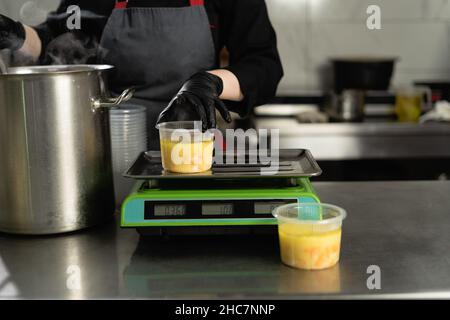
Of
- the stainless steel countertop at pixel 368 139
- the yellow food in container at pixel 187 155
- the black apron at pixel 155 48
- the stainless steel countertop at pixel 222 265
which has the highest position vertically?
the black apron at pixel 155 48

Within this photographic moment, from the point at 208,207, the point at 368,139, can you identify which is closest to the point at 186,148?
the point at 208,207

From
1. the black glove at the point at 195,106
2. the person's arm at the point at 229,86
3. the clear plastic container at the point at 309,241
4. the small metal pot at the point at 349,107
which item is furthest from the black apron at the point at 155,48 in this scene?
the small metal pot at the point at 349,107

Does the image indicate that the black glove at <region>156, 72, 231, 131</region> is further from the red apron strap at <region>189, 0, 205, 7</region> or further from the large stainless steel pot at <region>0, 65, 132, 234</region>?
the red apron strap at <region>189, 0, 205, 7</region>

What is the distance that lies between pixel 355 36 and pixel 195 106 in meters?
2.60

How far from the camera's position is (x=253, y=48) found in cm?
208

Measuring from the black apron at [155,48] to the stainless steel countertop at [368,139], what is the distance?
1145mm

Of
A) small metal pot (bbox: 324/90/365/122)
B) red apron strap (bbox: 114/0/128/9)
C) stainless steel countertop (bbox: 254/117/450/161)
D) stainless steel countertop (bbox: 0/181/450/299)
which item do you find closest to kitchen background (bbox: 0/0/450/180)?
small metal pot (bbox: 324/90/365/122)

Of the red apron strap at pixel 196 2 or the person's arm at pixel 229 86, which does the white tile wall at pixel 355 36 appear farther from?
the person's arm at pixel 229 86

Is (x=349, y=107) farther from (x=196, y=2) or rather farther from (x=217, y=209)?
(x=217, y=209)

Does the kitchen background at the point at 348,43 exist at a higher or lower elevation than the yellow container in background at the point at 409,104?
higher

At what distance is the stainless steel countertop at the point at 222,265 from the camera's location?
110 centimetres

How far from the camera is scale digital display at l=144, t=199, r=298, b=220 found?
1275 millimetres

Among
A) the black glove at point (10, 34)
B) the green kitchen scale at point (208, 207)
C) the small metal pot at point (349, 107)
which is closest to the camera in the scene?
the green kitchen scale at point (208, 207)

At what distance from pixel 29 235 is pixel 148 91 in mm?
864
